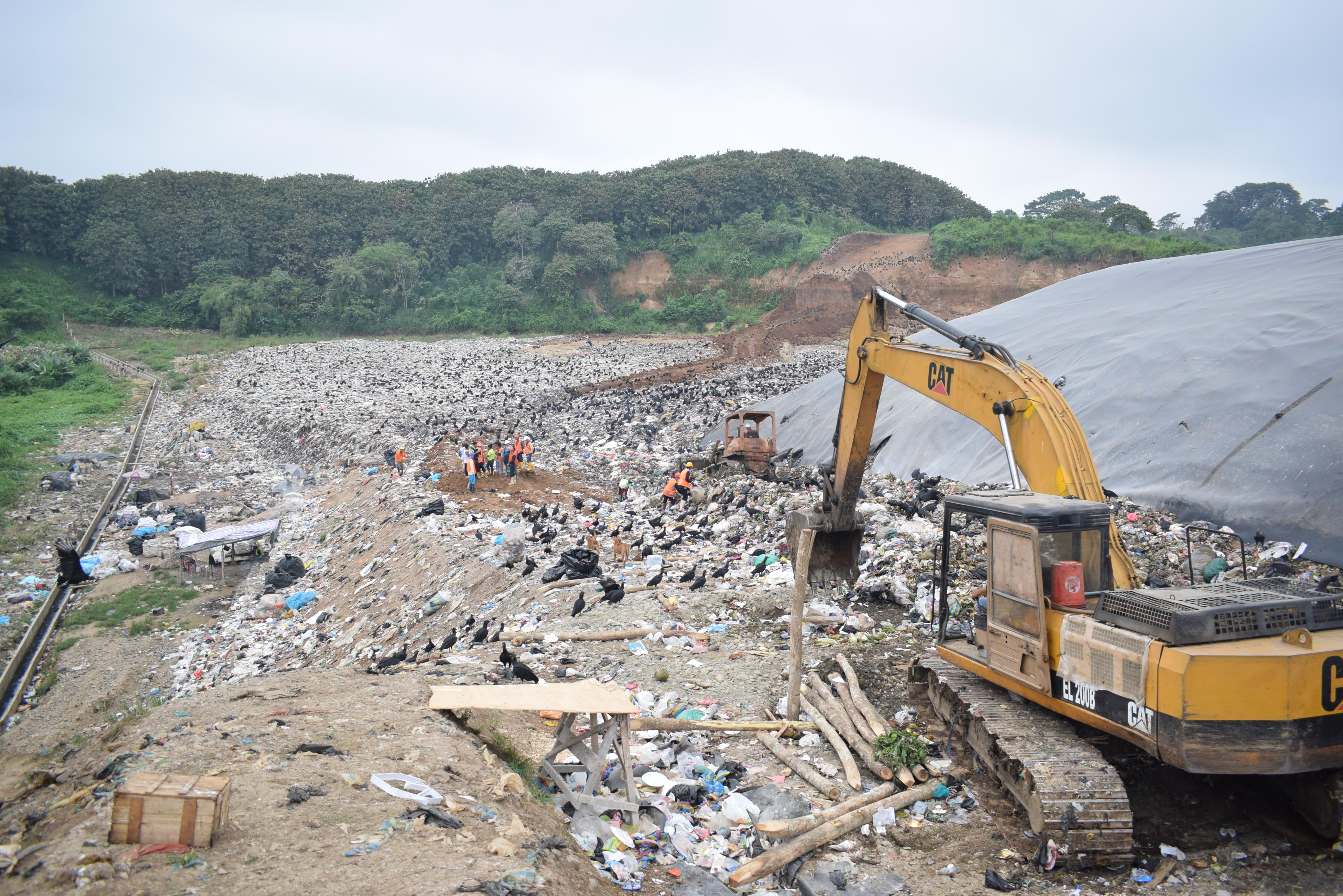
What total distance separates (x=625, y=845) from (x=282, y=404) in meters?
21.7

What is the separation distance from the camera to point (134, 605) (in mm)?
10820

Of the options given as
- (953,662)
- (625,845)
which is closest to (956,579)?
(953,662)

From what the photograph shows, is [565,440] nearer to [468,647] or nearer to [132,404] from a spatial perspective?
[468,647]

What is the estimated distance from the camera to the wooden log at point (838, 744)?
4.60m

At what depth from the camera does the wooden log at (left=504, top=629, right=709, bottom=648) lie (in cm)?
679

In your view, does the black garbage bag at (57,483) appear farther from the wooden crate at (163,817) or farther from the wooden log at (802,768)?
the wooden log at (802,768)

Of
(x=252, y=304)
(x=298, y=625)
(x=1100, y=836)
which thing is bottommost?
(x=298, y=625)

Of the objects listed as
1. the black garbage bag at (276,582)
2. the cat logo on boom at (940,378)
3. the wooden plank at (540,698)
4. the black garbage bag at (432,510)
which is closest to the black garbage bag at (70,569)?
the black garbage bag at (276,582)

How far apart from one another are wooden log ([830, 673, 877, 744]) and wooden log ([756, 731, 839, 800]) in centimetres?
43

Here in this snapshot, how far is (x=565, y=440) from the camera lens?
17281 mm

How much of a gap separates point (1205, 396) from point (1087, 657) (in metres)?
5.92

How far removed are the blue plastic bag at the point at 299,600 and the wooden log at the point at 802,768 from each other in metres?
7.67

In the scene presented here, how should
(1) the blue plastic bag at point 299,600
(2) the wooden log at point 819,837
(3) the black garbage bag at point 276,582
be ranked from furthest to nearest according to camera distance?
(3) the black garbage bag at point 276,582
(1) the blue plastic bag at point 299,600
(2) the wooden log at point 819,837

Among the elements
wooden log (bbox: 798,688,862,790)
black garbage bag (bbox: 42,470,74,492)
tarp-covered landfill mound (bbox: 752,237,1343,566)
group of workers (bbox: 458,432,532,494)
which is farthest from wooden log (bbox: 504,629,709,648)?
black garbage bag (bbox: 42,470,74,492)
